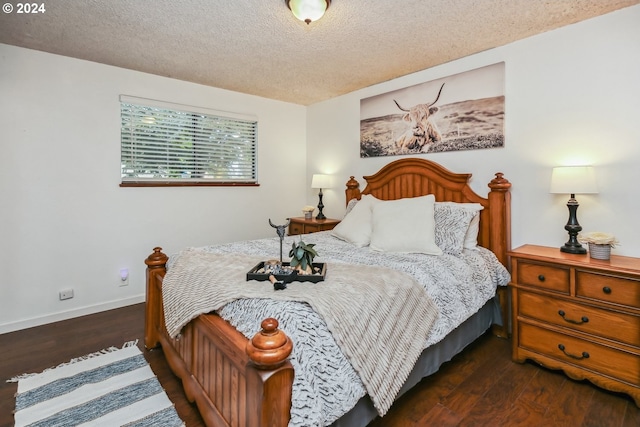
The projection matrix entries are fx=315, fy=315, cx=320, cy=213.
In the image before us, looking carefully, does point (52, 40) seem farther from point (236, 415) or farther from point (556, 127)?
point (556, 127)

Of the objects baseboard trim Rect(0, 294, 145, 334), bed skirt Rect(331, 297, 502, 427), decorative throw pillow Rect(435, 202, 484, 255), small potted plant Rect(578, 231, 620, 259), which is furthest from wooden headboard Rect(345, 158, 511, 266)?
baseboard trim Rect(0, 294, 145, 334)

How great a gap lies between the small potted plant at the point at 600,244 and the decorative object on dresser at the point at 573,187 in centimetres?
13

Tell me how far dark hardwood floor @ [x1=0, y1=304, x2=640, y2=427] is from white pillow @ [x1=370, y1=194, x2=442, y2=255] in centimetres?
85

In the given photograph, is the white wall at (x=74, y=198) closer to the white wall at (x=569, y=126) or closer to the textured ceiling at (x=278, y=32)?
the textured ceiling at (x=278, y=32)

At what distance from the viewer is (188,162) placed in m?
3.57

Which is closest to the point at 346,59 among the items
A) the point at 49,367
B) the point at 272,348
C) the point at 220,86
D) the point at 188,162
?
the point at 220,86

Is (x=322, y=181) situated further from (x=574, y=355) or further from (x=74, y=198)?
(x=574, y=355)

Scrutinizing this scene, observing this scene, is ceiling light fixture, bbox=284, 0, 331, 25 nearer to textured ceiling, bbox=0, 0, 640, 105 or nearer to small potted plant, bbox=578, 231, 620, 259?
textured ceiling, bbox=0, 0, 640, 105

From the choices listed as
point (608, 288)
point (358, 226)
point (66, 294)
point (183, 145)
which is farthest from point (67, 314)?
point (608, 288)

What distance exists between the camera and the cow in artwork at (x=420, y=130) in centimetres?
311

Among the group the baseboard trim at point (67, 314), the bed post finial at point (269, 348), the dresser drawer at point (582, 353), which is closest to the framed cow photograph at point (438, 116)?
the dresser drawer at point (582, 353)

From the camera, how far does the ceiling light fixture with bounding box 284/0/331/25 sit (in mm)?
1906

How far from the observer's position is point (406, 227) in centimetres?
249

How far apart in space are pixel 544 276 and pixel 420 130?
175 centimetres
